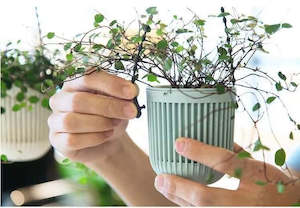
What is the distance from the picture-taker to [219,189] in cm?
64

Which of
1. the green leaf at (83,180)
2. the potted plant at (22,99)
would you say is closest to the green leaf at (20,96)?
the potted plant at (22,99)

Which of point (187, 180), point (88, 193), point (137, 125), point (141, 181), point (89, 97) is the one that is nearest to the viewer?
point (187, 180)

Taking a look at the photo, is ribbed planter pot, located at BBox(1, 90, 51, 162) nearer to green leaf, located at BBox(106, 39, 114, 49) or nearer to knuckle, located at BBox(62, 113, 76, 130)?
knuckle, located at BBox(62, 113, 76, 130)

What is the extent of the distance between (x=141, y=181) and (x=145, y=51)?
1.48 ft

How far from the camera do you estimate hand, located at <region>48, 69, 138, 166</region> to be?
0.73m

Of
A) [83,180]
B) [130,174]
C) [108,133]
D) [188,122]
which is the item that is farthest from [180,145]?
[83,180]

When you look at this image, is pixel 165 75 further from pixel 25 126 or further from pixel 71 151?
pixel 25 126

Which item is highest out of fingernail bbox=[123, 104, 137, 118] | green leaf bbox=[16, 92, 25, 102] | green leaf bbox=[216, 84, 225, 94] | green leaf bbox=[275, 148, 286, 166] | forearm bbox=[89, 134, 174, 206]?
green leaf bbox=[216, 84, 225, 94]

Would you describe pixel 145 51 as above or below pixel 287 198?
above

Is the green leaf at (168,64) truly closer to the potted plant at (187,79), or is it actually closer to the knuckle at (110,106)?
the potted plant at (187,79)

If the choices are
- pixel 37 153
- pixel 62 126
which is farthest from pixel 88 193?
pixel 62 126

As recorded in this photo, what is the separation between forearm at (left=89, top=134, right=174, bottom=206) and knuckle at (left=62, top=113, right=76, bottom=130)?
0.68 feet

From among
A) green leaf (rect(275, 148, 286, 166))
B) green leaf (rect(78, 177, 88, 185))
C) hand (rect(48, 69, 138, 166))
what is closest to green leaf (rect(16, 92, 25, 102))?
hand (rect(48, 69, 138, 166))

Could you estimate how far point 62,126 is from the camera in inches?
30.4
